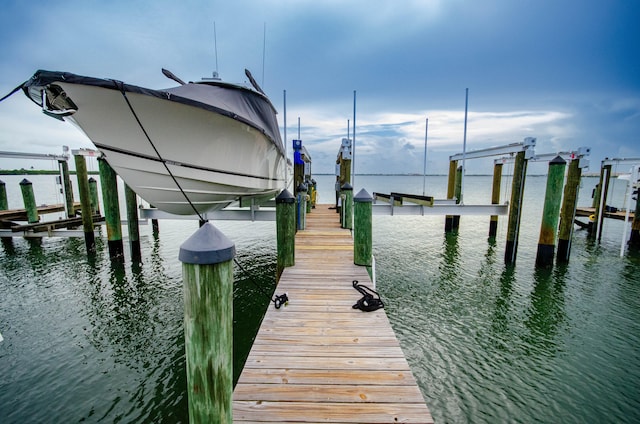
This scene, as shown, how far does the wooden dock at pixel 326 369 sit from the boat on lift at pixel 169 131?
3.31 metres

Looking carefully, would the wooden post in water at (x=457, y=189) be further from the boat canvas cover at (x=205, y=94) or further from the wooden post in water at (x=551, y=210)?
the boat canvas cover at (x=205, y=94)

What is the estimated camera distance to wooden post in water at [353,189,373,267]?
546 centimetres

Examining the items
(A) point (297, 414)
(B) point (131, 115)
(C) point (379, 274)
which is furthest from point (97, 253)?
(A) point (297, 414)

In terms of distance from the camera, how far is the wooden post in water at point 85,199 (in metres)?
10.4

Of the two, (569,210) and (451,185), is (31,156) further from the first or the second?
(569,210)

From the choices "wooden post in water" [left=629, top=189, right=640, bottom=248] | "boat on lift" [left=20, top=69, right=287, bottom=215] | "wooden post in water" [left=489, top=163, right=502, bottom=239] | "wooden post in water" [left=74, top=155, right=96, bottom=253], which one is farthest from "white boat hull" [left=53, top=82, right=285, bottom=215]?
"wooden post in water" [left=629, top=189, right=640, bottom=248]

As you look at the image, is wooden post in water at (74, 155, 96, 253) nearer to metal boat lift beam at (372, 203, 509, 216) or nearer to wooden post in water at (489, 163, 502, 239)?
metal boat lift beam at (372, 203, 509, 216)

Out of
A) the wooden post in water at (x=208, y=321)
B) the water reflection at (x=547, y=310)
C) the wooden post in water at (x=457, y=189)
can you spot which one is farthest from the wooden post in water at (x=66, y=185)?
the wooden post in water at (x=457, y=189)

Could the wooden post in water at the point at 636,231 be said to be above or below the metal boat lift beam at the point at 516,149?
below

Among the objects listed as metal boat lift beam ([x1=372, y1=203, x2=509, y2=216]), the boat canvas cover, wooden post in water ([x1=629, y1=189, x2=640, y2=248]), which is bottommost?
wooden post in water ([x1=629, y1=189, x2=640, y2=248])

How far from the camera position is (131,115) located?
5184 millimetres

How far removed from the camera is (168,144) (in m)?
5.76

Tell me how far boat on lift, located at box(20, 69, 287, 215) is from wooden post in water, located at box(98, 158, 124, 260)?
12.4 ft

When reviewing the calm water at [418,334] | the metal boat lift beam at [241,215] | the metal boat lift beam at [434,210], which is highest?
the metal boat lift beam at [434,210]
